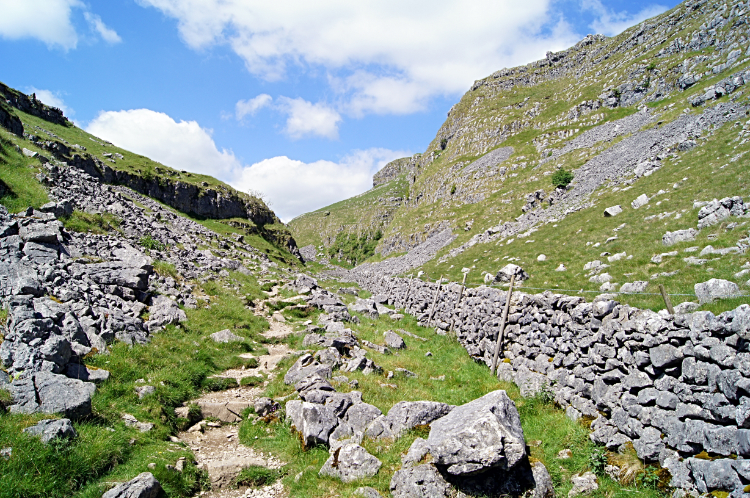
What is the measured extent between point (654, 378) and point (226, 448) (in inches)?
449

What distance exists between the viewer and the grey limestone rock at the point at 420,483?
7281 millimetres

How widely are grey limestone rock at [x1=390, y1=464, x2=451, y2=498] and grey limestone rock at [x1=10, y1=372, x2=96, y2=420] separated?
7362mm

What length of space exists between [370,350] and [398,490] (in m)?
10.4

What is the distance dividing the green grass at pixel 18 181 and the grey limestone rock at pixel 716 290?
25.1m

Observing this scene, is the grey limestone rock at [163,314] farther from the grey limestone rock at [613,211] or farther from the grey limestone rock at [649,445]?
the grey limestone rock at [613,211]

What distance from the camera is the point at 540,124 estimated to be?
3302 inches

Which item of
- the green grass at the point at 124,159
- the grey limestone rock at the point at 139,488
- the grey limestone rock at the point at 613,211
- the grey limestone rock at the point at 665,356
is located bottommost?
the grey limestone rock at the point at 139,488

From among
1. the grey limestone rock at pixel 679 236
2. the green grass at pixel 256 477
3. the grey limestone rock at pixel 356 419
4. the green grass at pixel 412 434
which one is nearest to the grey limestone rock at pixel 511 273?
the grey limestone rock at pixel 679 236

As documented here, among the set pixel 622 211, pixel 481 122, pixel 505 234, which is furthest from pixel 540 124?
pixel 622 211

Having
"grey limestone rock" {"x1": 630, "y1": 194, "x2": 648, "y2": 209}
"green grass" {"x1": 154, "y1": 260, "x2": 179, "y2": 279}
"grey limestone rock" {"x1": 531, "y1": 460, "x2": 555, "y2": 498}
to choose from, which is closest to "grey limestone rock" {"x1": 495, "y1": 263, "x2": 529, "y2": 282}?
"grey limestone rock" {"x1": 630, "y1": 194, "x2": 648, "y2": 209}

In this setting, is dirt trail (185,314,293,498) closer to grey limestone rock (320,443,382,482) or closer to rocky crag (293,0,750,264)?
grey limestone rock (320,443,382,482)

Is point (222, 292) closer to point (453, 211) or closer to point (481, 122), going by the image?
point (453, 211)

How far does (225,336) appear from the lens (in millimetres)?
16516

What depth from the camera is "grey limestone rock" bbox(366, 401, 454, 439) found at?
941 centimetres
